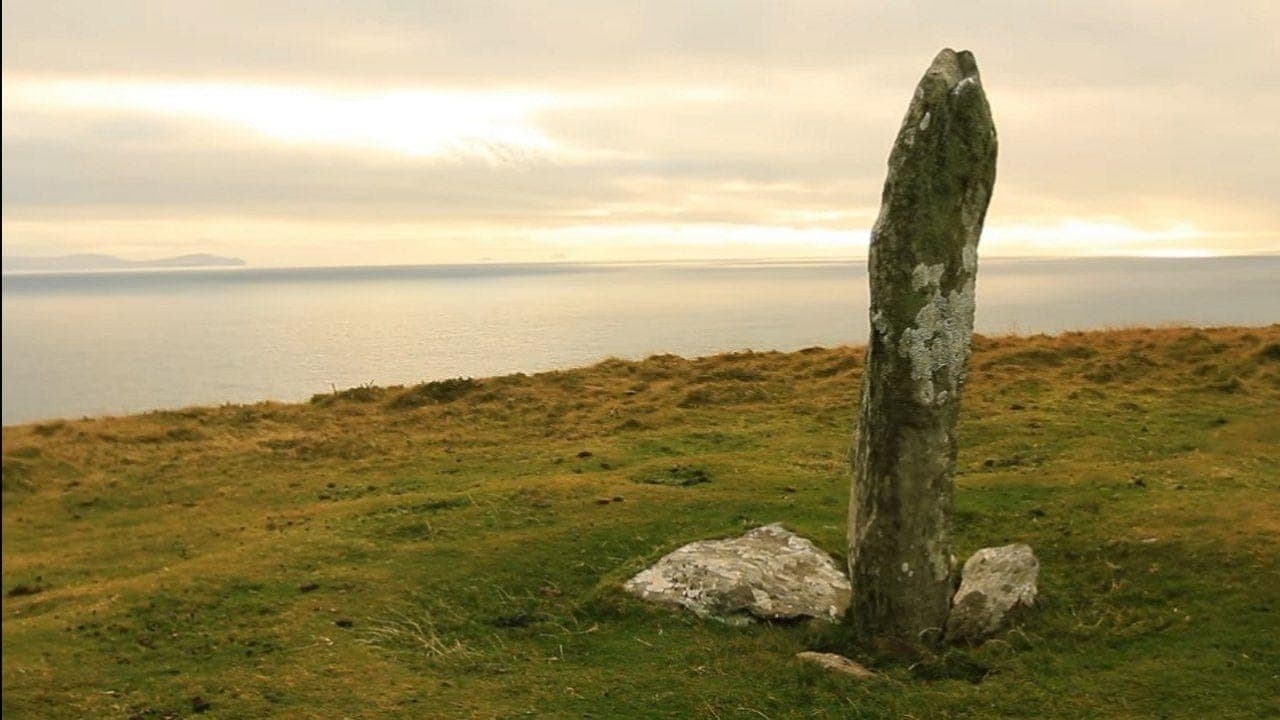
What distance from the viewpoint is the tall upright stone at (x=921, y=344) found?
12.5 metres

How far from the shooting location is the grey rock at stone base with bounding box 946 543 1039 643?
41.2 feet

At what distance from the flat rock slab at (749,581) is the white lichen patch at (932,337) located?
309 cm

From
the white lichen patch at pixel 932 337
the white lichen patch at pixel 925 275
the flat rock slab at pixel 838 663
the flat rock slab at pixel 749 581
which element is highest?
the white lichen patch at pixel 925 275

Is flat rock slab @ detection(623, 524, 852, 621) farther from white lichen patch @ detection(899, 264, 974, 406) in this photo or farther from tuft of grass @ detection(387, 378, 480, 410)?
tuft of grass @ detection(387, 378, 480, 410)

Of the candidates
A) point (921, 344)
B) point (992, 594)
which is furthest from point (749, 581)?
point (921, 344)

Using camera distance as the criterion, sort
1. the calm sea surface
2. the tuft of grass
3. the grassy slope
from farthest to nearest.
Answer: the tuft of grass
the grassy slope
the calm sea surface

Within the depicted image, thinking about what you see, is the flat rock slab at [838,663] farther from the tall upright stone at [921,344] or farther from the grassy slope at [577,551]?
the tall upright stone at [921,344]

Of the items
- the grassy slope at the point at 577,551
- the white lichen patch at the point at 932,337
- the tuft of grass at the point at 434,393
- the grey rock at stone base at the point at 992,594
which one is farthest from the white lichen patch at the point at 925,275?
the tuft of grass at the point at 434,393

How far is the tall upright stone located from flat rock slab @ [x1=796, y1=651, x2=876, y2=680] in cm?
91

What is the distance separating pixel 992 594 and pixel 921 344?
3.30m

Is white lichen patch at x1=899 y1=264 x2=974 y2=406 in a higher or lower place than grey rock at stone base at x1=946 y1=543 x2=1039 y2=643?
higher

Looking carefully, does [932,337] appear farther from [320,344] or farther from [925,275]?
[320,344]

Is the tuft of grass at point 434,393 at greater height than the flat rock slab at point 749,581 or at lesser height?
greater

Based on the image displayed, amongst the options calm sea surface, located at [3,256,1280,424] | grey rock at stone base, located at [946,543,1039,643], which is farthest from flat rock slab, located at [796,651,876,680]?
calm sea surface, located at [3,256,1280,424]
